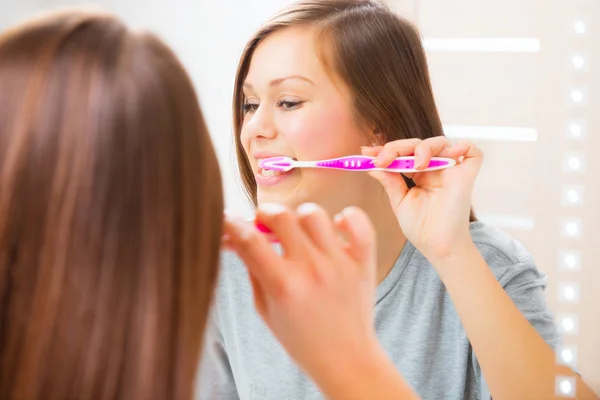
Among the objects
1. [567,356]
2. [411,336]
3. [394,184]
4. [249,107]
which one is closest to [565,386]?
[567,356]

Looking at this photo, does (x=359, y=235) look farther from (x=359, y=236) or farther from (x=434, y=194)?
(x=434, y=194)

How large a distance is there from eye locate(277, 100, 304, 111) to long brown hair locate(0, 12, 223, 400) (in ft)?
1.76

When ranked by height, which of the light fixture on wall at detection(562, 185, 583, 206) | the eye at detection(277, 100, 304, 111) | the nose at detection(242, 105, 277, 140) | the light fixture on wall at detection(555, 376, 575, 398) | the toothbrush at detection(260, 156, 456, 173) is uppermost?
the eye at detection(277, 100, 304, 111)

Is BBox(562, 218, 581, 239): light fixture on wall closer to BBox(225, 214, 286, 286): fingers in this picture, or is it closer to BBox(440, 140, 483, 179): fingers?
BBox(440, 140, 483, 179): fingers

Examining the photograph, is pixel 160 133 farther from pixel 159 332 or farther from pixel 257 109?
pixel 257 109

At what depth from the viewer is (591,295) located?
0.93 m

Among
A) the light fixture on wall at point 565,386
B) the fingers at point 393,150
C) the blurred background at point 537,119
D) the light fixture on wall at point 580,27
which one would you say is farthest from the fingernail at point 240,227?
the light fixture on wall at point 580,27

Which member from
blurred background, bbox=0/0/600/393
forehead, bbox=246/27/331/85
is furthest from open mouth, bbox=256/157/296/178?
blurred background, bbox=0/0/600/393

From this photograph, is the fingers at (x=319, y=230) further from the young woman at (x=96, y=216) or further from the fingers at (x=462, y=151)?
the fingers at (x=462, y=151)

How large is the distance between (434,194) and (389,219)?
6.2 inches

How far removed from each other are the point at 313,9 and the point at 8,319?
Result: 67cm

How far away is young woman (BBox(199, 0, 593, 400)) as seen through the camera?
0.70 metres

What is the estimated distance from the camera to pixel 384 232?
894 millimetres

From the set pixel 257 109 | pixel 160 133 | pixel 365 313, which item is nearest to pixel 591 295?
pixel 257 109
